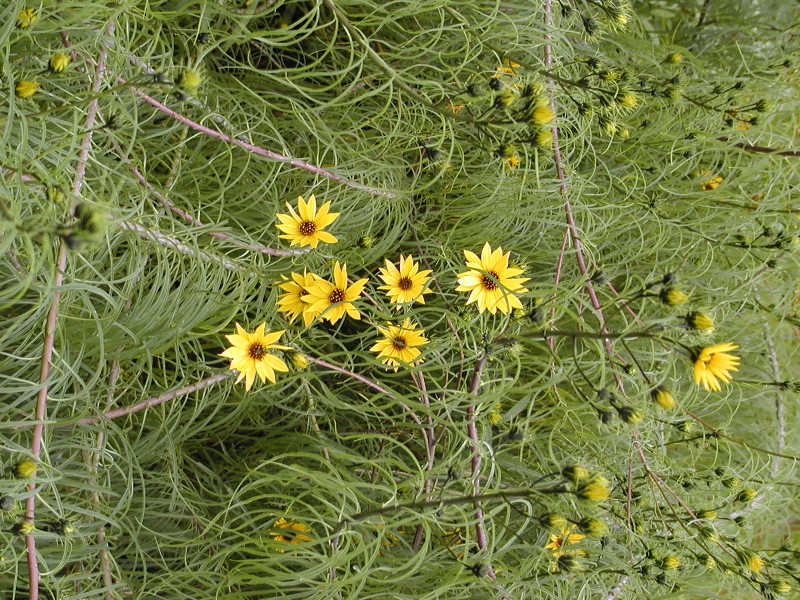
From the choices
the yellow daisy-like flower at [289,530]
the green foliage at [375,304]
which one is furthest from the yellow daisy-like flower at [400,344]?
the yellow daisy-like flower at [289,530]

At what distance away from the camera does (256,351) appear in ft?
2.22

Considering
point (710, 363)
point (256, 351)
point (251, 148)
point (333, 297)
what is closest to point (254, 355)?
point (256, 351)

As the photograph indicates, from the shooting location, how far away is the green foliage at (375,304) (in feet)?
2.17

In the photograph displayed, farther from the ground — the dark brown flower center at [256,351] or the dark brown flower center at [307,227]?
the dark brown flower center at [307,227]

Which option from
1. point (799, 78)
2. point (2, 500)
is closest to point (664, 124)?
point (799, 78)

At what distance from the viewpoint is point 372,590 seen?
802 mm

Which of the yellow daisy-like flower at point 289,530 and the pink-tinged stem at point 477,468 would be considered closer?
the pink-tinged stem at point 477,468

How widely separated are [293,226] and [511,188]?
33 centimetres

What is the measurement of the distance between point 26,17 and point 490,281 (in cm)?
58

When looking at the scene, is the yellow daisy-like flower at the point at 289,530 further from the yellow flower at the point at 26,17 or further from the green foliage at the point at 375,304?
the yellow flower at the point at 26,17

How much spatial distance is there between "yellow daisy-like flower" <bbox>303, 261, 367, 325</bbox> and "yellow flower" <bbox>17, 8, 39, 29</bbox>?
39cm

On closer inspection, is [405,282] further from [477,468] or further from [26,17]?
[26,17]

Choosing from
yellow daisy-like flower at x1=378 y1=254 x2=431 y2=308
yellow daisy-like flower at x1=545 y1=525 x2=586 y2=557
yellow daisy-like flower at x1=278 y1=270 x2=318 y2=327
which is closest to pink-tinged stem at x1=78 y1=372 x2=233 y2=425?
yellow daisy-like flower at x1=278 y1=270 x2=318 y2=327

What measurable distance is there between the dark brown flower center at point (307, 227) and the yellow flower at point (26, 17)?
1.10 ft
